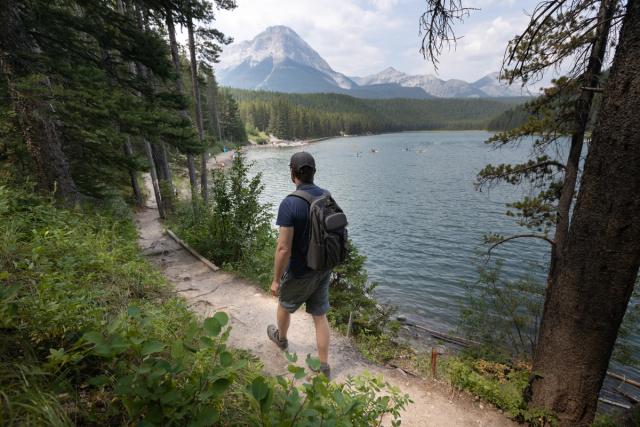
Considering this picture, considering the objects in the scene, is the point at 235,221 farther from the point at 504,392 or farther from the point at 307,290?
the point at 504,392

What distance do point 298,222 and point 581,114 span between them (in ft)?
17.4

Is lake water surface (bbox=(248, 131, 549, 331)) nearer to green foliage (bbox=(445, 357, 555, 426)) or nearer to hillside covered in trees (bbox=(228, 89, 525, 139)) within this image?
green foliage (bbox=(445, 357, 555, 426))

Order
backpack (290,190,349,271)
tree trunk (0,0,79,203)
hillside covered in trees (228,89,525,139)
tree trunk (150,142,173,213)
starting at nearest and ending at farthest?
backpack (290,190,349,271)
tree trunk (0,0,79,203)
tree trunk (150,142,173,213)
hillside covered in trees (228,89,525,139)

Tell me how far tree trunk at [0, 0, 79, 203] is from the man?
161 inches

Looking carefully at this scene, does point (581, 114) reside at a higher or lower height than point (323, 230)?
higher

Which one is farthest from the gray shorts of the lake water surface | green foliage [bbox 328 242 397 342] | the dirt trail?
the lake water surface

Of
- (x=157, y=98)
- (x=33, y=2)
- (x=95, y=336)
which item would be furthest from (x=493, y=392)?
(x=33, y=2)

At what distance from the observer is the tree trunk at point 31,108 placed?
16.6 ft

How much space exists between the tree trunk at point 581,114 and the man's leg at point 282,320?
3646 millimetres

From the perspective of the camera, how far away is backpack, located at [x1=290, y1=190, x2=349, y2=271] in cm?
310

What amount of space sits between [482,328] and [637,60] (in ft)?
26.3

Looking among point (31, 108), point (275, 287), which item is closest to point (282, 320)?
point (275, 287)

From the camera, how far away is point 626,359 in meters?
6.94

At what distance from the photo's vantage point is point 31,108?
5.28m
